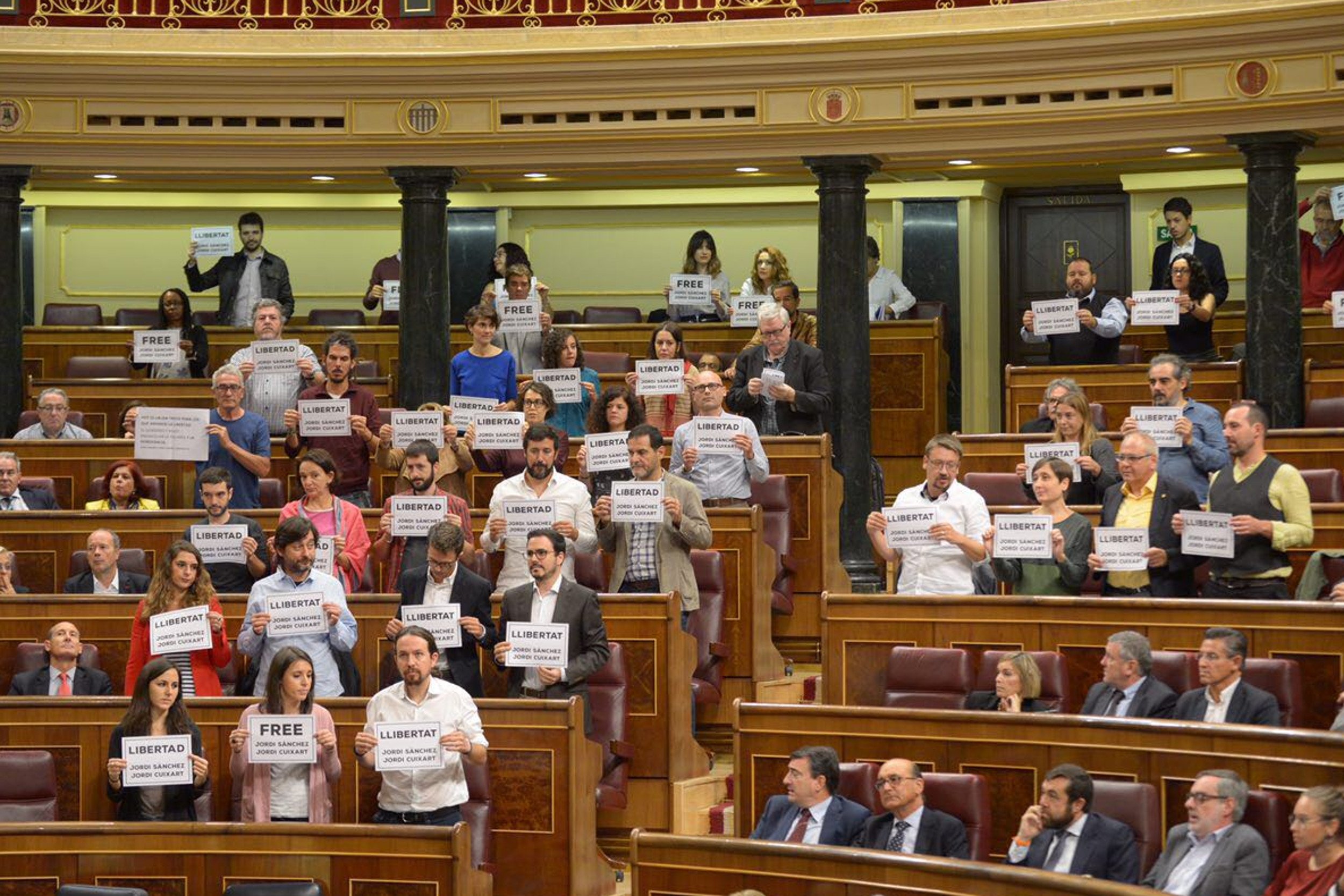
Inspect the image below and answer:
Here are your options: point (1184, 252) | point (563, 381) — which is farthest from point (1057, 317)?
point (563, 381)

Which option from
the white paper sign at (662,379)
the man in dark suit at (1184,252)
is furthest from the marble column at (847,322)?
Answer: the white paper sign at (662,379)

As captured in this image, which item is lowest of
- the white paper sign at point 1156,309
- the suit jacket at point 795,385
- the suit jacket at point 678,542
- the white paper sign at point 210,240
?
the suit jacket at point 678,542

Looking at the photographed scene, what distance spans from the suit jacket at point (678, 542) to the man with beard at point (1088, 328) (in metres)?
2.38

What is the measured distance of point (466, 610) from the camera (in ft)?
22.5

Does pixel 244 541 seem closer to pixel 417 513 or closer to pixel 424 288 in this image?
pixel 417 513

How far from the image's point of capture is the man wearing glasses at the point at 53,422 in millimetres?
9227

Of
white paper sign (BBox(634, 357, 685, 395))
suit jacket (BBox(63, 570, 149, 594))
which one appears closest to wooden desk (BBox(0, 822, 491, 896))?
suit jacket (BBox(63, 570, 149, 594))

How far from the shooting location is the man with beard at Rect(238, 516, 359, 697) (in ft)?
21.9

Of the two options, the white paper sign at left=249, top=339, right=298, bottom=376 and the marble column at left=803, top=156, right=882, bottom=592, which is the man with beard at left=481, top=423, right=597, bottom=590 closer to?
the white paper sign at left=249, top=339, right=298, bottom=376

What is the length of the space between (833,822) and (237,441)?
3521 mm

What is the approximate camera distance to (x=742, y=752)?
6445mm

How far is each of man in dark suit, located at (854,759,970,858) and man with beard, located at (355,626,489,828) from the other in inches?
48.9

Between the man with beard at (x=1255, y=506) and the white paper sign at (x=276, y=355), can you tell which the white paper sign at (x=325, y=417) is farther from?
the man with beard at (x=1255, y=506)

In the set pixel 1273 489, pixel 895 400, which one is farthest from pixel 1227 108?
pixel 1273 489
